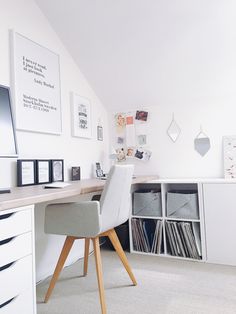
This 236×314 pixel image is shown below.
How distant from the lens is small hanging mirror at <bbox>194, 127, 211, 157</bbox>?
2.54m

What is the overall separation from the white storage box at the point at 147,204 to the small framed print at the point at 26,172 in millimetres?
1078

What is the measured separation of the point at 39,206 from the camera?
1979 millimetres

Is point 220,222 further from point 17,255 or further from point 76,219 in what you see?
point 17,255

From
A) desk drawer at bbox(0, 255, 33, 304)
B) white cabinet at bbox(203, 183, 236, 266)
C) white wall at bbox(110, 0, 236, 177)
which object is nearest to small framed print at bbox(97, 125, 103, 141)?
white wall at bbox(110, 0, 236, 177)

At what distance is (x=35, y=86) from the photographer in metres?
1.97

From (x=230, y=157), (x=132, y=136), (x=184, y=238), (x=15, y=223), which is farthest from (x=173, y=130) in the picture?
(x=15, y=223)

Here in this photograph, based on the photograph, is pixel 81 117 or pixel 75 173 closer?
pixel 75 173

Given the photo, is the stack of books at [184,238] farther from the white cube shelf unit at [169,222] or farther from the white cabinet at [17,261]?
the white cabinet at [17,261]

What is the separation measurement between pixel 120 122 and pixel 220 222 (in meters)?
1.47

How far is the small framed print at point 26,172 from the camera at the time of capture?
1.74 m

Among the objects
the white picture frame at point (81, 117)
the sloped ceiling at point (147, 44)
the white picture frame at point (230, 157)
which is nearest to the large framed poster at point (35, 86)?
the white picture frame at point (81, 117)

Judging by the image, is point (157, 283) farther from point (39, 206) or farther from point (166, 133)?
point (166, 133)

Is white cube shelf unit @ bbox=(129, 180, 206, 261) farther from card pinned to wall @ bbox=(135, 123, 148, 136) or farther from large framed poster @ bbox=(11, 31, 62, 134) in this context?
large framed poster @ bbox=(11, 31, 62, 134)

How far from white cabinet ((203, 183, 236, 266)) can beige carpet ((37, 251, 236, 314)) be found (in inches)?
3.7
